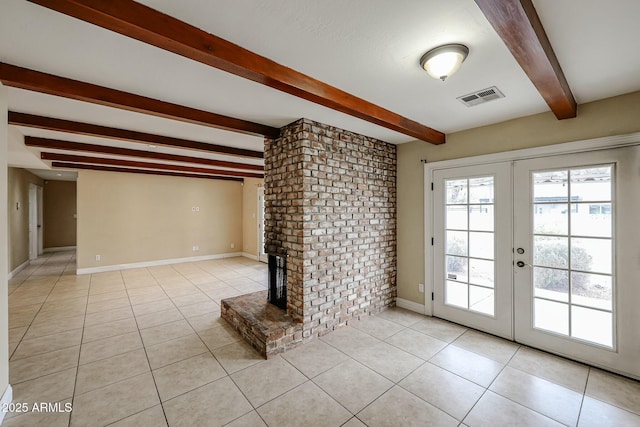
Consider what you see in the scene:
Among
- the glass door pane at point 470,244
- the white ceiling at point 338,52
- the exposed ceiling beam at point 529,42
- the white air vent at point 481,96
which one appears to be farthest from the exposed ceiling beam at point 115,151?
the exposed ceiling beam at point 529,42

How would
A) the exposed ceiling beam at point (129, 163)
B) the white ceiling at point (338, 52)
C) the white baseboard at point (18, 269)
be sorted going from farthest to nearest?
the white baseboard at point (18, 269) → the exposed ceiling beam at point (129, 163) → the white ceiling at point (338, 52)

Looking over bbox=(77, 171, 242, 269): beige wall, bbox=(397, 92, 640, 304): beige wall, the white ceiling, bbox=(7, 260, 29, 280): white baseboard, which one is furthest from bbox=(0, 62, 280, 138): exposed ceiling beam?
bbox=(7, 260, 29, 280): white baseboard

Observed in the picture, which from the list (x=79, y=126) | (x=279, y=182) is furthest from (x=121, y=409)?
(x=79, y=126)

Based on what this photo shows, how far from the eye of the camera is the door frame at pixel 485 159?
2410 mm

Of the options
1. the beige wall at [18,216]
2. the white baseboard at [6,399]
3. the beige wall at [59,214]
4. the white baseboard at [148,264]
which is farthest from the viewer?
the beige wall at [59,214]

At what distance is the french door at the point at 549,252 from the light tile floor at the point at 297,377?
0.87 ft

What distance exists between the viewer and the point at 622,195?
2.40 meters

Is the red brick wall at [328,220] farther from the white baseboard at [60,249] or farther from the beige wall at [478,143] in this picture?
the white baseboard at [60,249]

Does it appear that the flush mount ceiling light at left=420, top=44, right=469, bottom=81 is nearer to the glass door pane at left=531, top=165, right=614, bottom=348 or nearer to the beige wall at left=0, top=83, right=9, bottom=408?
the glass door pane at left=531, top=165, right=614, bottom=348

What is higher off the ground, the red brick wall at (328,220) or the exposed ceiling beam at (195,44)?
the exposed ceiling beam at (195,44)

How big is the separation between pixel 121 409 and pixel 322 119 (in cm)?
315

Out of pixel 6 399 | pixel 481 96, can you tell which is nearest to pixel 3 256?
pixel 6 399

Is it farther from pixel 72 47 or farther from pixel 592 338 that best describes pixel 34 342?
pixel 592 338

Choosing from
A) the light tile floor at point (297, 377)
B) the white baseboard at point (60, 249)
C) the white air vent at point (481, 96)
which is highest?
the white air vent at point (481, 96)
